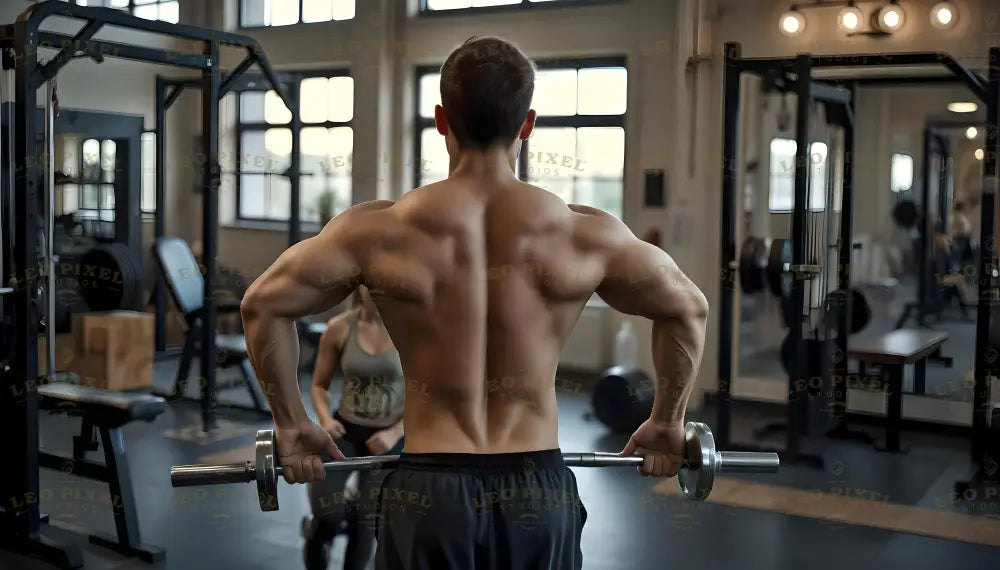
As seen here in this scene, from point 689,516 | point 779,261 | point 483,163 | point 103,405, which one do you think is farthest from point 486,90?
point 779,261

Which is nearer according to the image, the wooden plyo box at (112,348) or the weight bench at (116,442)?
the weight bench at (116,442)

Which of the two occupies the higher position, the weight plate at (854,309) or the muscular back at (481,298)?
the muscular back at (481,298)

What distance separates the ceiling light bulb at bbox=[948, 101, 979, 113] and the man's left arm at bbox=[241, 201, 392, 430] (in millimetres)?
3962

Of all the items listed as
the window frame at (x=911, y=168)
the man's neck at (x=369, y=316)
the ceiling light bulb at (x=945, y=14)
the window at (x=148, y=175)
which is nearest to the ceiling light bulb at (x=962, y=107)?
the window frame at (x=911, y=168)

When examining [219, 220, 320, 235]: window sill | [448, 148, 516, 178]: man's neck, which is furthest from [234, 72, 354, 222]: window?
[448, 148, 516, 178]: man's neck

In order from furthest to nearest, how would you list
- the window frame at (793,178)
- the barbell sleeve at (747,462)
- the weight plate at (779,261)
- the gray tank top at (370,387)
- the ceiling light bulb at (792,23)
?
the ceiling light bulb at (792,23)
the weight plate at (779,261)
the window frame at (793,178)
the gray tank top at (370,387)
the barbell sleeve at (747,462)

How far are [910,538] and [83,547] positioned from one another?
102 inches

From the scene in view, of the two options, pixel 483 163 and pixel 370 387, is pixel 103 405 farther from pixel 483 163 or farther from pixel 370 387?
pixel 483 163

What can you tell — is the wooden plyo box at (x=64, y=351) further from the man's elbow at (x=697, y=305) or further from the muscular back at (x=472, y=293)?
the man's elbow at (x=697, y=305)

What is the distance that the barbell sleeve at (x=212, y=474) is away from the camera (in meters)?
1.29

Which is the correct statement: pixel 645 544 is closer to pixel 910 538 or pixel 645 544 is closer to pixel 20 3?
pixel 910 538

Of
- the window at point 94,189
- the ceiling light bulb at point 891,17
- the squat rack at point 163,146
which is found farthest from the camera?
the window at point 94,189

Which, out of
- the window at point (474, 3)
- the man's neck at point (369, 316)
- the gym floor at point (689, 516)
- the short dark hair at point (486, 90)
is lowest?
the gym floor at point (689, 516)

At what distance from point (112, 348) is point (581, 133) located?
106 inches
